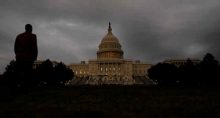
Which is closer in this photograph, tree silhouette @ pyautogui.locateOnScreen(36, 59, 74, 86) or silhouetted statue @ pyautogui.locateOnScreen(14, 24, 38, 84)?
silhouetted statue @ pyautogui.locateOnScreen(14, 24, 38, 84)

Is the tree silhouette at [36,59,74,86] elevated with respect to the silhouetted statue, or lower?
elevated

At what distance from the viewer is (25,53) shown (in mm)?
13836

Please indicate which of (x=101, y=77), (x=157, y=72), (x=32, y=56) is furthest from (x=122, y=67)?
(x=32, y=56)

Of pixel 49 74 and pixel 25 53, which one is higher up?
pixel 49 74

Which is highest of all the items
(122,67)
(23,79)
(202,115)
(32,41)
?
(122,67)

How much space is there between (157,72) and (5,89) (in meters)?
99.2

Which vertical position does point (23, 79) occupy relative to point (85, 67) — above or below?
below

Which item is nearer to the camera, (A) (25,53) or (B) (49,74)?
(A) (25,53)

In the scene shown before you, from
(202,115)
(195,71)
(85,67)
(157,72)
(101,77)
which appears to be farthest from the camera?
(85,67)

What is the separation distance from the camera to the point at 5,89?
45.2ft

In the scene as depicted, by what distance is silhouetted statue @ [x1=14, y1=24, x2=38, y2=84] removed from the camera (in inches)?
543

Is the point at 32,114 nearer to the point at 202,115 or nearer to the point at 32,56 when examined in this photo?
the point at 202,115

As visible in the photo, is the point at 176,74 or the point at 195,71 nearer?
the point at 195,71

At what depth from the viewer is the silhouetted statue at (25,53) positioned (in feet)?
45.3
